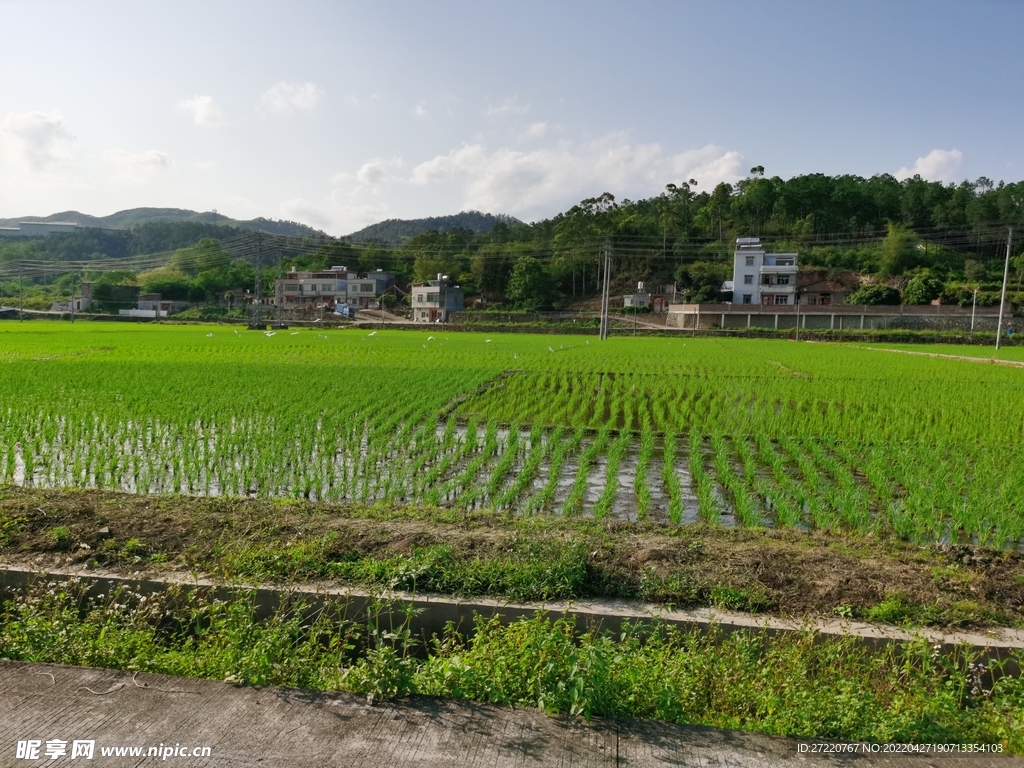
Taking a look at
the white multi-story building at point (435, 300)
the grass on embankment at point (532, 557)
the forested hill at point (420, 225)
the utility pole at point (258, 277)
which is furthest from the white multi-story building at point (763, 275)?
the forested hill at point (420, 225)

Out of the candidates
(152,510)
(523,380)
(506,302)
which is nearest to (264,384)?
(523,380)

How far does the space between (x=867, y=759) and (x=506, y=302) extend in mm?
63622

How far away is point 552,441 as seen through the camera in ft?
29.8

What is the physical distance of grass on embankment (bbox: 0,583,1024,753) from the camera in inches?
96.1

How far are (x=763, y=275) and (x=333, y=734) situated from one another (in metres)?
58.5

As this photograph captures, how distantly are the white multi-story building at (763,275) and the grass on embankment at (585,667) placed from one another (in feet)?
184

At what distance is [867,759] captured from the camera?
215 cm

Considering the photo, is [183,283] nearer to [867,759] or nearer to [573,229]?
[573,229]

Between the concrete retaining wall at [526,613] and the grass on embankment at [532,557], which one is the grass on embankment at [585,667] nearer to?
the concrete retaining wall at [526,613]

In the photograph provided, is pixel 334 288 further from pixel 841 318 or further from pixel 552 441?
pixel 552 441

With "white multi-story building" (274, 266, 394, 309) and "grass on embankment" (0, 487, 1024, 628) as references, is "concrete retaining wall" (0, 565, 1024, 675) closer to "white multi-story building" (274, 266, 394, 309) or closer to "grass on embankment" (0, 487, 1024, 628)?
"grass on embankment" (0, 487, 1024, 628)

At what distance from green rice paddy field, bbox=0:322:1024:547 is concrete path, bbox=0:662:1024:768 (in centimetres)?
336

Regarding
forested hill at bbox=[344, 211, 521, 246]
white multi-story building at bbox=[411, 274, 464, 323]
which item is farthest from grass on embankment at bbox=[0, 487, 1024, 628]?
forested hill at bbox=[344, 211, 521, 246]

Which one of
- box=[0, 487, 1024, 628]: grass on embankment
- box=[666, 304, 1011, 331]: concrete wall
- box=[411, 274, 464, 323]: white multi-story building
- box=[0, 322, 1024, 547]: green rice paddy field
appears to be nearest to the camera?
box=[0, 487, 1024, 628]: grass on embankment
